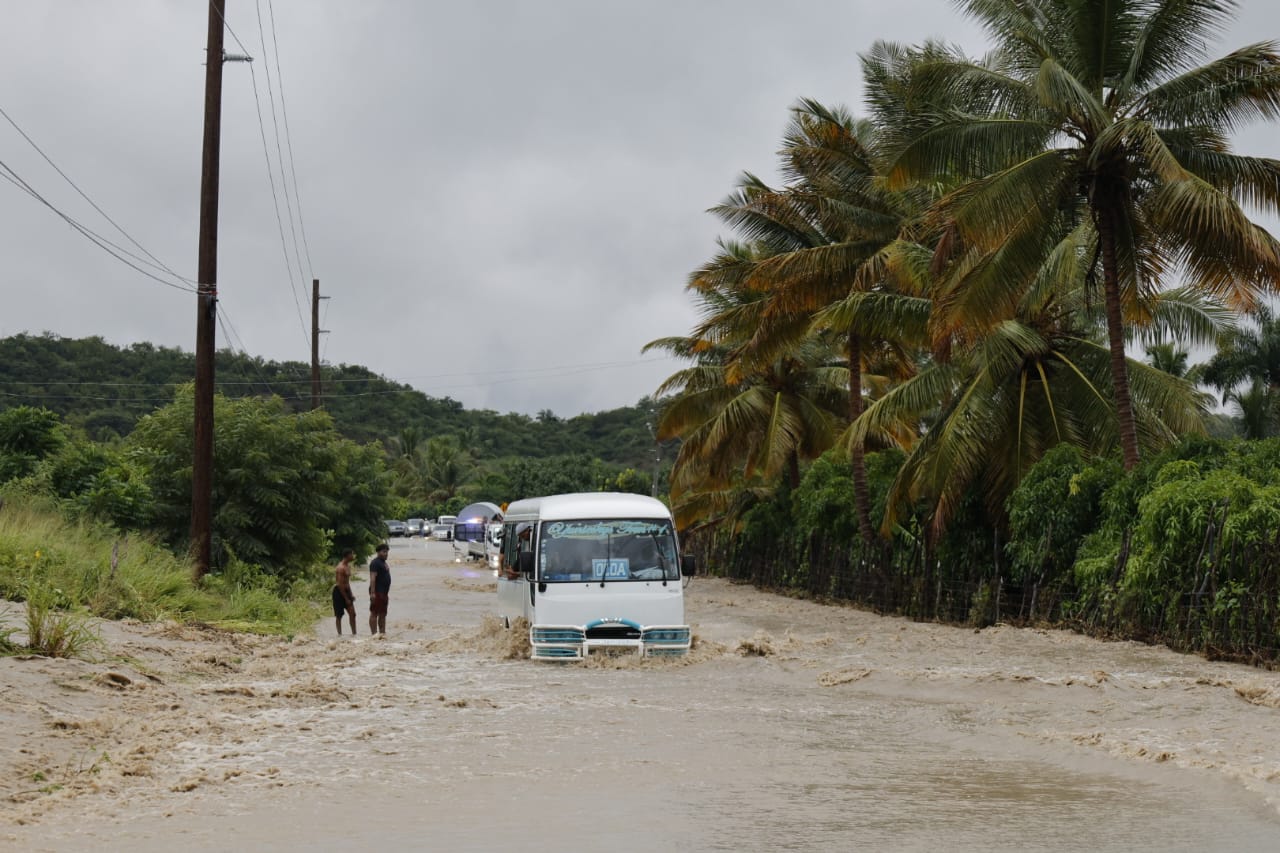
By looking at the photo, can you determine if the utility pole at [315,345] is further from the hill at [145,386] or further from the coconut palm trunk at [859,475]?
the coconut palm trunk at [859,475]

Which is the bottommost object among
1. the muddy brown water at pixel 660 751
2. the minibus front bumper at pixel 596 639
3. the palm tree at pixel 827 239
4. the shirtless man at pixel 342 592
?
the muddy brown water at pixel 660 751

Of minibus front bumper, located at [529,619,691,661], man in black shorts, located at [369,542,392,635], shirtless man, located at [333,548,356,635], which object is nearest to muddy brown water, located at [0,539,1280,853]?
minibus front bumper, located at [529,619,691,661]

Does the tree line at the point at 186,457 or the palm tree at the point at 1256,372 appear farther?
the palm tree at the point at 1256,372

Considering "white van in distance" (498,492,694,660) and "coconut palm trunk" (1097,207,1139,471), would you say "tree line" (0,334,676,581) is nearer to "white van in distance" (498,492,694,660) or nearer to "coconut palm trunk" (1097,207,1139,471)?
"white van in distance" (498,492,694,660)

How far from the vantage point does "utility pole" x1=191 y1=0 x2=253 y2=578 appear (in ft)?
68.4

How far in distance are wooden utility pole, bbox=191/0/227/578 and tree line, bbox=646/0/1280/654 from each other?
10.6 meters

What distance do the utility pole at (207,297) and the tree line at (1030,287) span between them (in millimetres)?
10612

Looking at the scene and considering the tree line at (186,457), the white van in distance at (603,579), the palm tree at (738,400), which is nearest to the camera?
the white van in distance at (603,579)

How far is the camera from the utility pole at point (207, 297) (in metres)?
20.9

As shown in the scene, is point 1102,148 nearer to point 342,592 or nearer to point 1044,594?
point 1044,594

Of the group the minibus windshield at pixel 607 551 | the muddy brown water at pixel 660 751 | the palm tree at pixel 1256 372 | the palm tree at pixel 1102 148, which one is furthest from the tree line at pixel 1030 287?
the palm tree at pixel 1256 372

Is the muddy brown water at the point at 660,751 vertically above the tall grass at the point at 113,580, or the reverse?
the tall grass at the point at 113,580

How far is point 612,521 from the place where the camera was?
58.1 feet

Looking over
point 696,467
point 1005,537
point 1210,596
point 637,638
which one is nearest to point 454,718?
point 637,638
